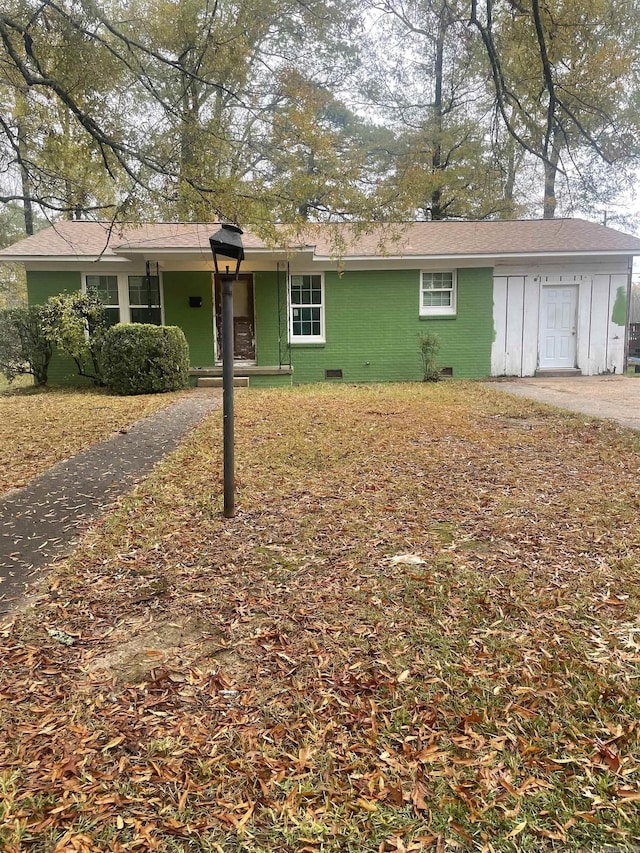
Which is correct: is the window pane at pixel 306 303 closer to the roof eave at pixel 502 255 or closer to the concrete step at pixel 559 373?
the roof eave at pixel 502 255

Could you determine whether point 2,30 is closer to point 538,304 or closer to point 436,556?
point 436,556

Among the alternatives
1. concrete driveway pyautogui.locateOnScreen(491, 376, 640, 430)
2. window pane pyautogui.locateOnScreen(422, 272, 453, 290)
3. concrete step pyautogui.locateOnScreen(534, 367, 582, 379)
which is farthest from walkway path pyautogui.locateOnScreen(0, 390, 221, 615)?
concrete step pyautogui.locateOnScreen(534, 367, 582, 379)

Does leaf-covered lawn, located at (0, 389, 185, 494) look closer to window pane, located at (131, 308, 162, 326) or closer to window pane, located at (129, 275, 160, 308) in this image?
window pane, located at (131, 308, 162, 326)

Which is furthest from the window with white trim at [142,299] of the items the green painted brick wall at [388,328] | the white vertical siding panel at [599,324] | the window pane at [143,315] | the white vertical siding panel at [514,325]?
the white vertical siding panel at [599,324]

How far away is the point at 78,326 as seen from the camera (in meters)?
10.9

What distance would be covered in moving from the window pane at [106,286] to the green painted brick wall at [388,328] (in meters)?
4.26

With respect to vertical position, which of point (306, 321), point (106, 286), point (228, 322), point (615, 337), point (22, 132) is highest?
point (22, 132)

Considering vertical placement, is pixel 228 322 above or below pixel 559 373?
above

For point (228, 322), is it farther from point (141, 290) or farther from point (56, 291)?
point (56, 291)

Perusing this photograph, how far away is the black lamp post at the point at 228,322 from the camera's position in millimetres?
3352

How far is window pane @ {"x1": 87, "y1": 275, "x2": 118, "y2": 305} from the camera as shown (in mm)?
12352

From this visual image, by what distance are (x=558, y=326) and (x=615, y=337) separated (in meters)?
1.41

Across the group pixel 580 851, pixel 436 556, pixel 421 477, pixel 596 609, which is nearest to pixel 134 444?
pixel 421 477

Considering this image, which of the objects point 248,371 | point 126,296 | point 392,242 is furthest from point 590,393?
point 126,296
